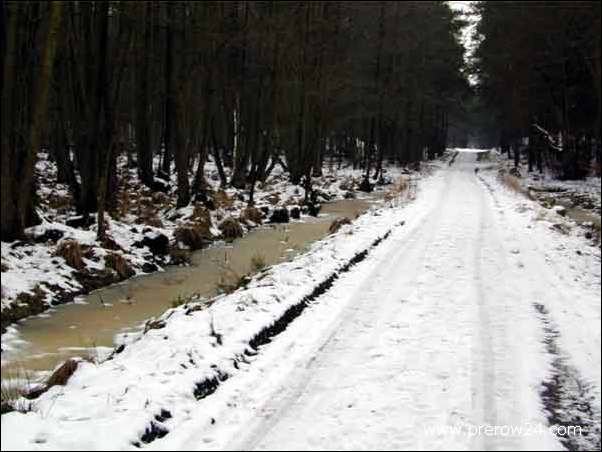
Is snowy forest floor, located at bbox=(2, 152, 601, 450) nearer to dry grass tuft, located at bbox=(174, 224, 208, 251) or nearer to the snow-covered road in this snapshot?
the snow-covered road

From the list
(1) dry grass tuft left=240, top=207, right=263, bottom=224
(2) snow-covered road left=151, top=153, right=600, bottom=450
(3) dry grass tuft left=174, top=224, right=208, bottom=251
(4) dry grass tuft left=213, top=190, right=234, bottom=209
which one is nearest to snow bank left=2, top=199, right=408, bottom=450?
(2) snow-covered road left=151, top=153, right=600, bottom=450

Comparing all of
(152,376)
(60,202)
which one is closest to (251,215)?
(60,202)

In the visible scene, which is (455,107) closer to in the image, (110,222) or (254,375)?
(110,222)

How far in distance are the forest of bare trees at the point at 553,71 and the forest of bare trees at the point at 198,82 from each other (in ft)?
18.1

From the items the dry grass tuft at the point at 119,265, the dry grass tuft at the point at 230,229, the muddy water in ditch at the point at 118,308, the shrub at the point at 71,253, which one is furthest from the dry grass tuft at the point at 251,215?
the shrub at the point at 71,253

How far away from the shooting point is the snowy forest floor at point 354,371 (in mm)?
4699

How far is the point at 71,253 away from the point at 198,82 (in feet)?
51.7

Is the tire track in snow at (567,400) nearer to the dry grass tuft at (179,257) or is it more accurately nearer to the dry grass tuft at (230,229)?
the dry grass tuft at (179,257)

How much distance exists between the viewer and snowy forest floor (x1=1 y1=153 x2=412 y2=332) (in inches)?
420

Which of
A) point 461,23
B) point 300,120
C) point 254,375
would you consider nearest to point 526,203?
point 300,120

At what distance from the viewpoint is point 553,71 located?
33031 millimetres

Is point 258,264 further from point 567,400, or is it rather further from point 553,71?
point 553,71

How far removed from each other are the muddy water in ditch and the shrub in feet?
2.62

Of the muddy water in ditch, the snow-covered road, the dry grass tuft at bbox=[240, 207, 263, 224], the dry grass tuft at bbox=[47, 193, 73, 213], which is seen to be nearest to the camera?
the snow-covered road
